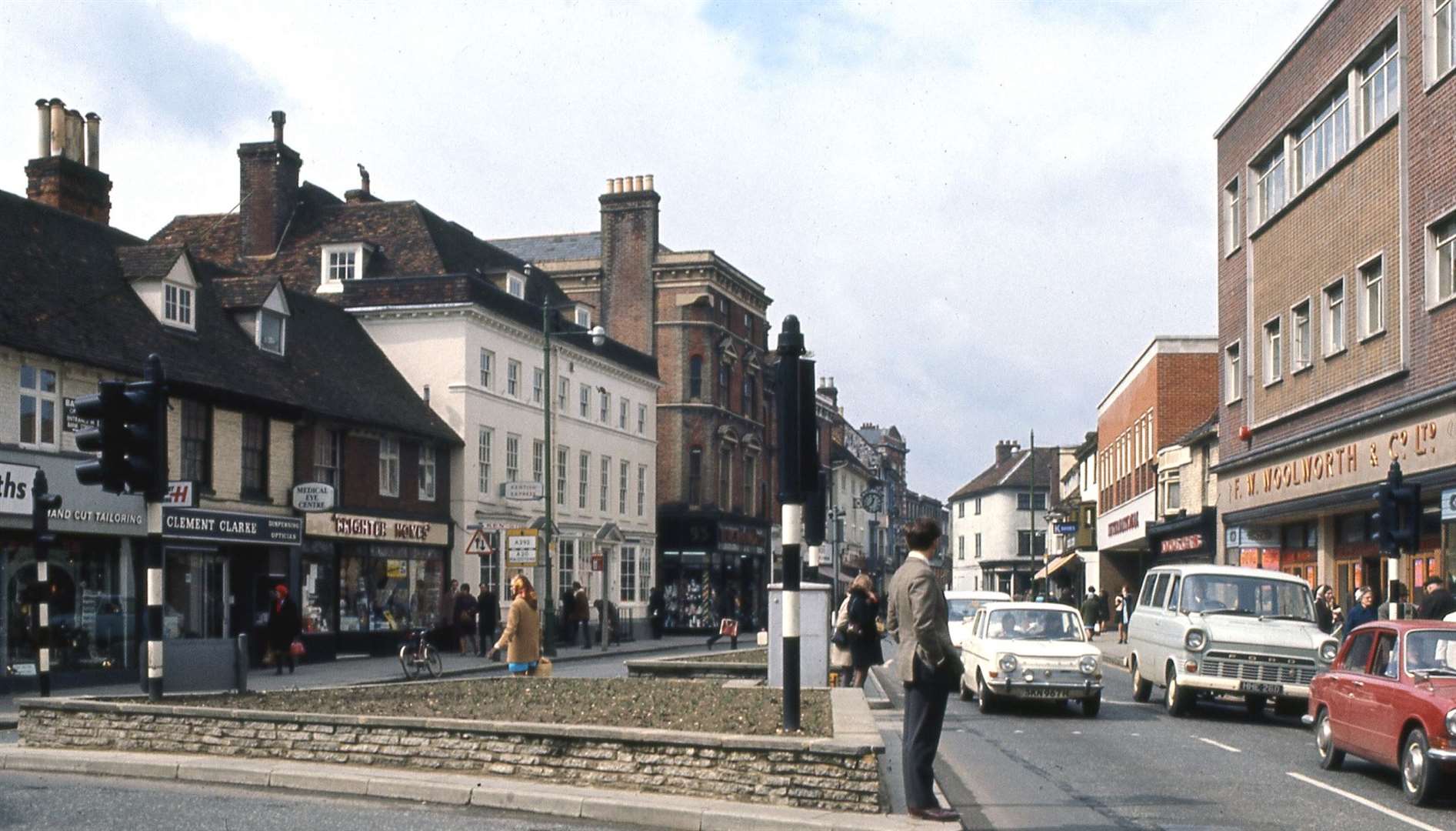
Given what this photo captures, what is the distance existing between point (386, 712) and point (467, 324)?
30.7 m

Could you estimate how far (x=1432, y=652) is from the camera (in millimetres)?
13430

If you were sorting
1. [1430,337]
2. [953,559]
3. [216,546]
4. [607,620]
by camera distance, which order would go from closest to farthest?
[1430,337], [216,546], [607,620], [953,559]

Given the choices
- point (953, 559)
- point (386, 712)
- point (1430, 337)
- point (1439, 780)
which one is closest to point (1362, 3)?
point (1430, 337)

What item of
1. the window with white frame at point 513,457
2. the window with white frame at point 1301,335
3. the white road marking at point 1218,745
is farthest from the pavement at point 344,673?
the window with white frame at point 1301,335

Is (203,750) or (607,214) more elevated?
(607,214)

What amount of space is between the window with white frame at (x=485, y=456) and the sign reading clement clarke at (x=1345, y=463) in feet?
63.5

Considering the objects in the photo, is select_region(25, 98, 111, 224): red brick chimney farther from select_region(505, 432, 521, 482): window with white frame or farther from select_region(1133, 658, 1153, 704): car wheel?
select_region(1133, 658, 1153, 704): car wheel

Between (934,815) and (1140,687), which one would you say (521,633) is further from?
(934,815)

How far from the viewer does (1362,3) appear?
29.8 metres

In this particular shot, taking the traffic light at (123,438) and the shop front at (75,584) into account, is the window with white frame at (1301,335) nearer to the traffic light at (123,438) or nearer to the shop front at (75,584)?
the shop front at (75,584)

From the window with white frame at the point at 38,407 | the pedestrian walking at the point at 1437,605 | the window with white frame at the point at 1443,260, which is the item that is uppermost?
the window with white frame at the point at 1443,260

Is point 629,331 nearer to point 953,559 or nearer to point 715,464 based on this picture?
point 715,464

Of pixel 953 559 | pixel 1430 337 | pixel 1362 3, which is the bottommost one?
pixel 953 559

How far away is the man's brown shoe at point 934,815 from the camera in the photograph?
10320 mm
